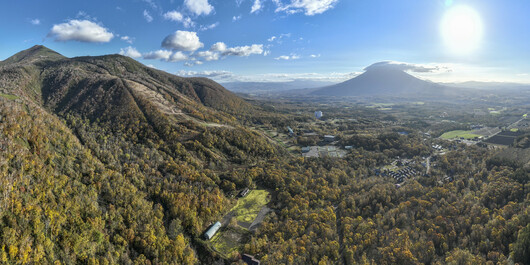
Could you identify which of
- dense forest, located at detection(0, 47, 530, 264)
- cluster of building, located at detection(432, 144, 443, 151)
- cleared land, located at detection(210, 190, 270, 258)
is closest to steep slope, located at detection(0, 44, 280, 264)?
dense forest, located at detection(0, 47, 530, 264)

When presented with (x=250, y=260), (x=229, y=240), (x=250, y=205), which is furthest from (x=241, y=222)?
(x=250, y=260)

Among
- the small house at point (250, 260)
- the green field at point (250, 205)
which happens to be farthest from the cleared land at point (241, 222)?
the small house at point (250, 260)

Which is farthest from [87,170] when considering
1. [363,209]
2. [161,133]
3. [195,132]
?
[363,209]

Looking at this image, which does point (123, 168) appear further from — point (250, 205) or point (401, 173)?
point (401, 173)

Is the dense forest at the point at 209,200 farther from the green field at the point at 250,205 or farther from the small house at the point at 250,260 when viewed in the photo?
the green field at the point at 250,205

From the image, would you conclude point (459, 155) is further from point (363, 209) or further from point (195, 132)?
Answer: point (195, 132)

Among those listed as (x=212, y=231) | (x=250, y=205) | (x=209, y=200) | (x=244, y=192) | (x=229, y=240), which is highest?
(x=209, y=200)
